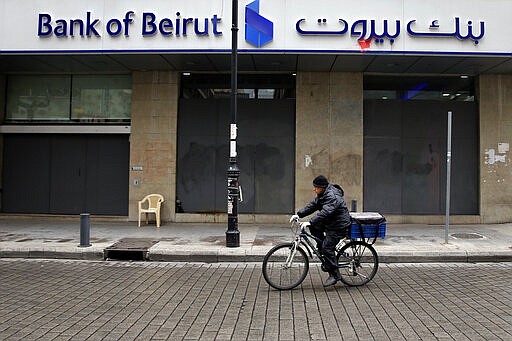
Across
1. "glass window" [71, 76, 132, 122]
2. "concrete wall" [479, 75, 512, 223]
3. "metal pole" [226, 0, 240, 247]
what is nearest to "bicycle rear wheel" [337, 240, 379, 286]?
"metal pole" [226, 0, 240, 247]

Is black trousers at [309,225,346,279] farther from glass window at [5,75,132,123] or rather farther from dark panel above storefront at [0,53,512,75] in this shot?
glass window at [5,75,132,123]

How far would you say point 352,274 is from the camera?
701 cm

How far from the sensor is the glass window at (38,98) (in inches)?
579

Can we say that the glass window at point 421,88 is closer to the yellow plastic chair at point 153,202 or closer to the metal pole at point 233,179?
the metal pole at point 233,179

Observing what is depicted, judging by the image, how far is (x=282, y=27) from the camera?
448 inches

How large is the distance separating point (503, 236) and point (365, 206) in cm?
378

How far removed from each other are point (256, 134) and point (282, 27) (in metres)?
3.52

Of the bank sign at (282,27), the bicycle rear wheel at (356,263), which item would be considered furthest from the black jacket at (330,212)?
the bank sign at (282,27)

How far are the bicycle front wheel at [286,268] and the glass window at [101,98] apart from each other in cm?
928

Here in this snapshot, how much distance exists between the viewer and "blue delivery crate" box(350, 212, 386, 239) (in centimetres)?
698

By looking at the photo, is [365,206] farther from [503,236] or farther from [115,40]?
[115,40]

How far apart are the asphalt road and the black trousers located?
0.34m

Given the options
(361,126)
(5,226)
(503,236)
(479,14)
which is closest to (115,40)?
(5,226)

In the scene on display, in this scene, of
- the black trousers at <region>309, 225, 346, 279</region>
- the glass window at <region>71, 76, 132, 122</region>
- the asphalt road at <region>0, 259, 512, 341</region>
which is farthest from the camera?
the glass window at <region>71, 76, 132, 122</region>
